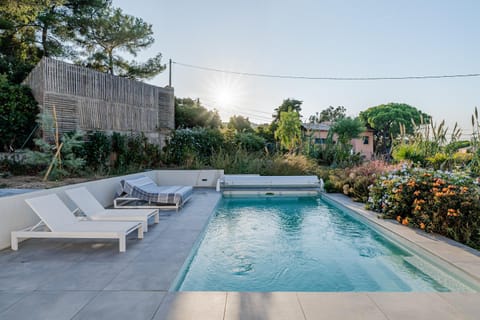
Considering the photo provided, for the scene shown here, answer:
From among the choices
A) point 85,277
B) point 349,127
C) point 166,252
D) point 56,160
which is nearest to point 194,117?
point 56,160

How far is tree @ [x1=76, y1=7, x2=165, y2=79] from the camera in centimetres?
1312

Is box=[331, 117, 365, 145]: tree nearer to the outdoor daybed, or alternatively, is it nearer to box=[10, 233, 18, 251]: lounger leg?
the outdoor daybed

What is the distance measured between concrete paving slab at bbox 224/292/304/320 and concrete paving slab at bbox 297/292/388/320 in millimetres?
85

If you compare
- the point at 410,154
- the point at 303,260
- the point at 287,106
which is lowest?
the point at 303,260

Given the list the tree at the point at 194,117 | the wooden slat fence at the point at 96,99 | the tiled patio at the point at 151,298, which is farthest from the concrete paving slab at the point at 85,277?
the tree at the point at 194,117

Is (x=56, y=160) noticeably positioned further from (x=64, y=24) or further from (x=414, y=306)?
(x=64, y=24)

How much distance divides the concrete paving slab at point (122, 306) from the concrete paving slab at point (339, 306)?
3.96 feet

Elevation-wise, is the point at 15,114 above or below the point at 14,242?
above

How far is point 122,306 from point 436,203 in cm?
431

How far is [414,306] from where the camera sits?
7.51ft

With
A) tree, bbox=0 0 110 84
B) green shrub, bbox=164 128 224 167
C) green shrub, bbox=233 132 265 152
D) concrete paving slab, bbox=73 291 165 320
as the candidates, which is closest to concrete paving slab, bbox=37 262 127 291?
concrete paving slab, bbox=73 291 165 320

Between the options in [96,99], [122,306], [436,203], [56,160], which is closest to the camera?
[122,306]

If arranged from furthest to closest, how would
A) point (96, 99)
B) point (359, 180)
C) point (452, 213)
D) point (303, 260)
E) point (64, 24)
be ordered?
1. point (64, 24)
2. point (96, 99)
3. point (359, 180)
4. point (452, 213)
5. point (303, 260)

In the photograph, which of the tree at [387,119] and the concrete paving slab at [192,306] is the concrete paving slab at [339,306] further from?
the tree at [387,119]
